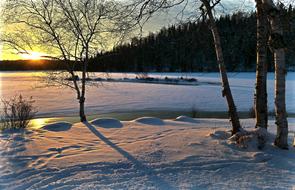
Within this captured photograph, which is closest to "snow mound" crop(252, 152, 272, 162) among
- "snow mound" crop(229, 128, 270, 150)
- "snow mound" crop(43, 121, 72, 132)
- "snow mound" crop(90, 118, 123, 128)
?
"snow mound" crop(229, 128, 270, 150)

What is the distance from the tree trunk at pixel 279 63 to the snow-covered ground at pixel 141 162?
358mm

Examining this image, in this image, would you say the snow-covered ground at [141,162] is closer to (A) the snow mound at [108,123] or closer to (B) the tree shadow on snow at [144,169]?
(B) the tree shadow on snow at [144,169]

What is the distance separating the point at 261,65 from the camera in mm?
7398

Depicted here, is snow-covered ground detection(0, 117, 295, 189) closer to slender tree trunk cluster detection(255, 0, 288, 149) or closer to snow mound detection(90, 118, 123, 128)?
slender tree trunk cluster detection(255, 0, 288, 149)

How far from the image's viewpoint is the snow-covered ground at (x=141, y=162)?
520cm

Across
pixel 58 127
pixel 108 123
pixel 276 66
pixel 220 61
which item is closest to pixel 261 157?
pixel 276 66

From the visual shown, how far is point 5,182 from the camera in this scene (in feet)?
17.8

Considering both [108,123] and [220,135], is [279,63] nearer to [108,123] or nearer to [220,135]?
[220,135]

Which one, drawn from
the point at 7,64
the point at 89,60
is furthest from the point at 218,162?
the point at 7,64

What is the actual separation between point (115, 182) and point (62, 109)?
1444 cm

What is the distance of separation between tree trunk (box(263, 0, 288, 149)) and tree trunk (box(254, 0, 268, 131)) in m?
0.63

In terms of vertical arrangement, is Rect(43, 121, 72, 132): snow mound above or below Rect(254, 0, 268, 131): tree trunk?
below

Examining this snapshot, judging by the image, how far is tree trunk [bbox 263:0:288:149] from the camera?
646 cm

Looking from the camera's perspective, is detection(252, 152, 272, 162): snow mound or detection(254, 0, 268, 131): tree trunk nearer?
detection(252, 152, 272, 162): snow mound
